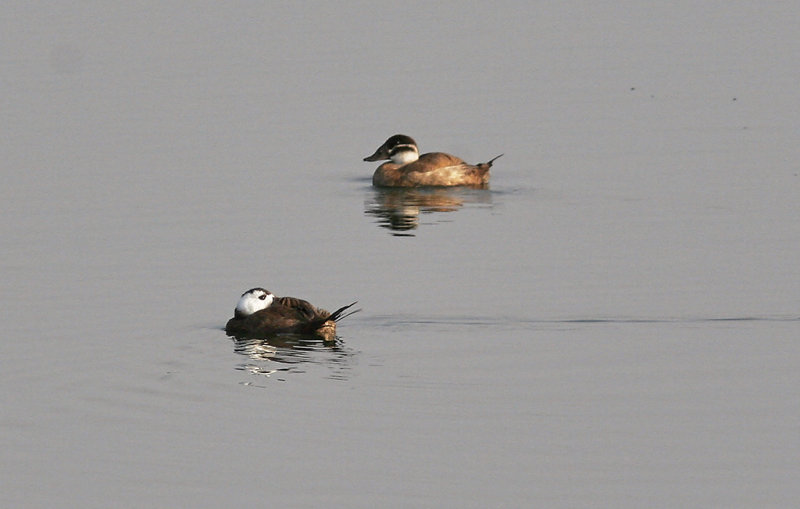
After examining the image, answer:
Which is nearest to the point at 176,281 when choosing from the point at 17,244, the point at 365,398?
the point at 17,244

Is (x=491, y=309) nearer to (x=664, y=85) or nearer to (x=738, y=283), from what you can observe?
(x=738, y=283)

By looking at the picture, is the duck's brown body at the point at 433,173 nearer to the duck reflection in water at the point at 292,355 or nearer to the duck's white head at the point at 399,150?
the duck's white head at the point at 399,150

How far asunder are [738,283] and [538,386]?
5.65 meters

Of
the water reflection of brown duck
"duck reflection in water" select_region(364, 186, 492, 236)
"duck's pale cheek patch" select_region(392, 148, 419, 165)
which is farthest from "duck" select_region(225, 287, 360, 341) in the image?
"duck's pale cheek patch" select_region(392, 148, 419, 165)

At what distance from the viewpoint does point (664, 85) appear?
44.2 meters

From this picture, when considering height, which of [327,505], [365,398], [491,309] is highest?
[491,309]

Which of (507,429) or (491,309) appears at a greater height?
(491,309)

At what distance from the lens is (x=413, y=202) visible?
29.2 m

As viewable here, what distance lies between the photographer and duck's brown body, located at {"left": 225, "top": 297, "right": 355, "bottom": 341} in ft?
61.5

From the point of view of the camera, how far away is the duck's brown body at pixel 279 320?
61.5 feet

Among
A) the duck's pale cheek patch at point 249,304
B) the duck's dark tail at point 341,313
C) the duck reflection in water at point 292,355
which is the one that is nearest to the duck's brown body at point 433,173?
the duck's dark tail at point 341,313

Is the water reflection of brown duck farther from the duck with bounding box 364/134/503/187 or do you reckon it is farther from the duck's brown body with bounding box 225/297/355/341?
the duck's brown body with bounding box 225/297/355/341

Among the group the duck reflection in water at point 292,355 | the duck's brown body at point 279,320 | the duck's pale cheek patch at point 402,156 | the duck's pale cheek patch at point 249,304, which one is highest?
the duck's pale cheek patch at point 402,156

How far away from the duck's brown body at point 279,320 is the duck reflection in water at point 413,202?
670 cm
